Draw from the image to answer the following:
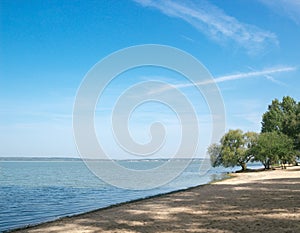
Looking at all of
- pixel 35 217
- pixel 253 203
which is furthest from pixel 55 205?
pixel 253 203

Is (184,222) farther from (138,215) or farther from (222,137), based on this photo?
(222,137)

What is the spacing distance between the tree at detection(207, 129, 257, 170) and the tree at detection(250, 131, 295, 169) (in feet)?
6.40

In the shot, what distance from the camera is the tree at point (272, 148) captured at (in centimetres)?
6438

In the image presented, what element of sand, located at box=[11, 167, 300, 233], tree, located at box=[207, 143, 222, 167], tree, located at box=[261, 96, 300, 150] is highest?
tree, located at box=[261, 96, 300, 150]

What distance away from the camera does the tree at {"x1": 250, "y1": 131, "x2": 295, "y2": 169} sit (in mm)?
64375

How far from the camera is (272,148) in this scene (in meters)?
64.4

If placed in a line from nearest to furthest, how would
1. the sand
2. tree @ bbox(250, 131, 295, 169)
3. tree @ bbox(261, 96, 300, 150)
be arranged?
the sand
tree @ bbox(250, 131, 295, 169)
tree @ bbox(261, 96, 300, 150)

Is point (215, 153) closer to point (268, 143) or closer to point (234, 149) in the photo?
point (234, 149)

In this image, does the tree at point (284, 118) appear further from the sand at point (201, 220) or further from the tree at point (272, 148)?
the sand at point (201, 220)

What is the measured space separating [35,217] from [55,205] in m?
5.00

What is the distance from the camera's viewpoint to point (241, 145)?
7038 cm

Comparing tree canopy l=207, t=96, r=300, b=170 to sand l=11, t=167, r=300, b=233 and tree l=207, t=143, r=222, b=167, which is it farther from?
sand l=11, t=167, r=300, b=233

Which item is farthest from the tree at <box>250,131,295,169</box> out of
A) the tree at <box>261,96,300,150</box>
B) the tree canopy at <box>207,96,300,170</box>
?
the tree at <box>261,96,300,150</box>

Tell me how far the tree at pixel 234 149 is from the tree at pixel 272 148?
1.95 metres
